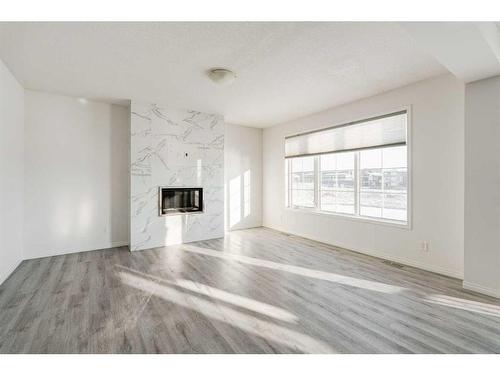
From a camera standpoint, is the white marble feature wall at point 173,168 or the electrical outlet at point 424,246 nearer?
the electrical outlet at point 424,246

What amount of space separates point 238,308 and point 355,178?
3.19 m

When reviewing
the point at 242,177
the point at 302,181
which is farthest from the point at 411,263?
the point at 242,177

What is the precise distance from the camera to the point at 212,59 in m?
2.92

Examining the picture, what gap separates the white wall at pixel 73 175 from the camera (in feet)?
13.2

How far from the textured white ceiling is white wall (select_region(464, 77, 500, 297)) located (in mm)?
730

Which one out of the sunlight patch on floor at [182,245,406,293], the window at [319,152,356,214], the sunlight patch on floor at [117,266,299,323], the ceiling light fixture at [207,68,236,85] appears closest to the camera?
the sunlight patch on floor at [117,266,299,323]

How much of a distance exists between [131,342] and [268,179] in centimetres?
514

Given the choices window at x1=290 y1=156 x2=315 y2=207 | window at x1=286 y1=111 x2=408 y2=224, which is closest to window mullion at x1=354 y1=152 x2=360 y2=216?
window at x1=286 y1=111 x2=408 y2=224

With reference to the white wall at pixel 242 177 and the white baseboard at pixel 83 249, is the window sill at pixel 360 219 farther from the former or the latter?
the white baseboard at pixel 83 249

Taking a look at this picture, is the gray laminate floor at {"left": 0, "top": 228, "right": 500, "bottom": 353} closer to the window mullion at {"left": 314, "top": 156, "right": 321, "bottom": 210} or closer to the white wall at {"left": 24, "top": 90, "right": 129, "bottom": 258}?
the white wall at {"left": 24, "top": 90, "right": 129, "bottom": 258}

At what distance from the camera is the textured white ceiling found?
2369 millimetres

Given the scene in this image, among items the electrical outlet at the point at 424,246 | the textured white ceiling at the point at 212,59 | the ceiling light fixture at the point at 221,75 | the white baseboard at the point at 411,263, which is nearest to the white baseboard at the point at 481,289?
the white baseboard at the point at 411,263

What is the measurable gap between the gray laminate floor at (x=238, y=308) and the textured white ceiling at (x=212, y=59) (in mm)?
2652
